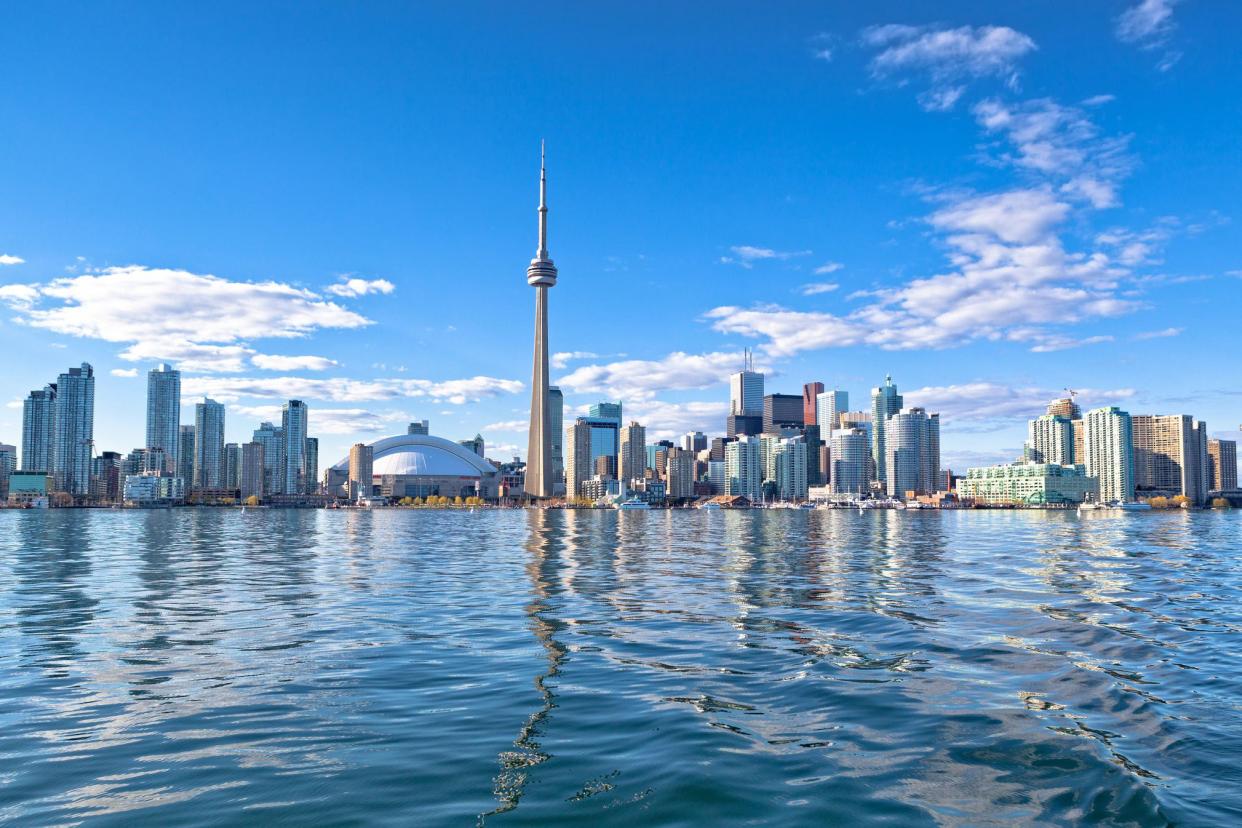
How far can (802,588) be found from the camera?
124 feet

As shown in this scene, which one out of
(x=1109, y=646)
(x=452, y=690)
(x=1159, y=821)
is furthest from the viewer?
(x=1109, y=646)

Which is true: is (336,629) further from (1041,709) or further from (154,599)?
(1041,709)

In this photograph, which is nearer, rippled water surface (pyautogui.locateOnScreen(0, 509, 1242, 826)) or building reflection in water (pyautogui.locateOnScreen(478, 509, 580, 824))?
rippled water surface (pyautogui.locateOnScreen(0, 509, 1242, 826))

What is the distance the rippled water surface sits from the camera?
36.0 ft

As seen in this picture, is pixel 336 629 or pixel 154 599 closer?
pixel 336 629

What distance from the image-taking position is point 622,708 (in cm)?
1584

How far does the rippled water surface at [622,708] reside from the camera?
36.0 feet

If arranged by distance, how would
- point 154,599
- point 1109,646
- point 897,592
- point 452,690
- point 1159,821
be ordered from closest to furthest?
point 1159,821 < point 452,690 < point 1109,646 < point 154,599 < point 897,592

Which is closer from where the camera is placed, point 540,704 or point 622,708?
point 622,708

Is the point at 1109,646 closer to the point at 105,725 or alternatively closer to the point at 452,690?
the point at 452,690

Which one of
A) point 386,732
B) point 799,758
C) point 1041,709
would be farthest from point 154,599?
point 1041,709

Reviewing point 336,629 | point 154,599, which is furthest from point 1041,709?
point 154,599

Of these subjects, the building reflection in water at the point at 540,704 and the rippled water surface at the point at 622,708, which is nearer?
the rippled water surface at the point at 622,708

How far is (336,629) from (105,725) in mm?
10875
